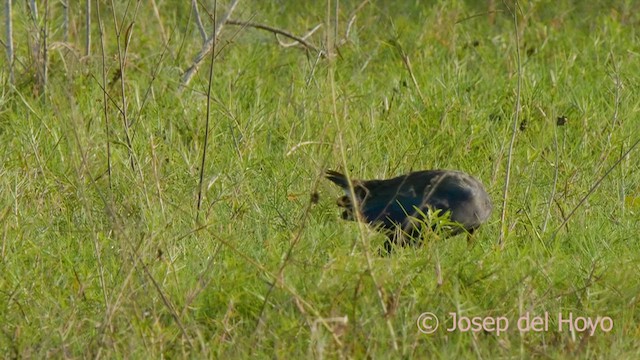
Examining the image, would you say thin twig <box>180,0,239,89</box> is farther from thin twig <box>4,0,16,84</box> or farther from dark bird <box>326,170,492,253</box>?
dark bird <box>326,170,492,253</box>

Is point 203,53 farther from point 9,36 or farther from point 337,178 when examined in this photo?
point 337,178

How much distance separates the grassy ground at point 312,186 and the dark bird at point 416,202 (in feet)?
0.29

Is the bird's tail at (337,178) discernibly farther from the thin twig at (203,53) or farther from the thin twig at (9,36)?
the thin twig at (9,36)

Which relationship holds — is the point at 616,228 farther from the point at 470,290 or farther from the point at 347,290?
the point at 347,290

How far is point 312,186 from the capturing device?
482 cm

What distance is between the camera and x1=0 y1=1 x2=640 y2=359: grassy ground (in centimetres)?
361

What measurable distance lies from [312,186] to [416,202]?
1.62 ft

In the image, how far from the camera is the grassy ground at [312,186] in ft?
11.8

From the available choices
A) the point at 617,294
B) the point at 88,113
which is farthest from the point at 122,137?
the point at 617,294

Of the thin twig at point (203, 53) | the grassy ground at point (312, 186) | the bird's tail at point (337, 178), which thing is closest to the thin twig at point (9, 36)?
the grassy ground at point (312, 186)

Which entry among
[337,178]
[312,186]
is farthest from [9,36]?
[337,178]

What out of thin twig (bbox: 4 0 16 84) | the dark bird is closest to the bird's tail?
the dark bird

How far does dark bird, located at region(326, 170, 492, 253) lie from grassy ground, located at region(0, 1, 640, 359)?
9cm

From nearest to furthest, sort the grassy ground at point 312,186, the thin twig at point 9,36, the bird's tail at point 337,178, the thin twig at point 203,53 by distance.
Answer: the grassy ground at point 312,186 < the bird's tail at point 337,178 < the thin twig at point 203,53 < the thin twig at point 9,36
